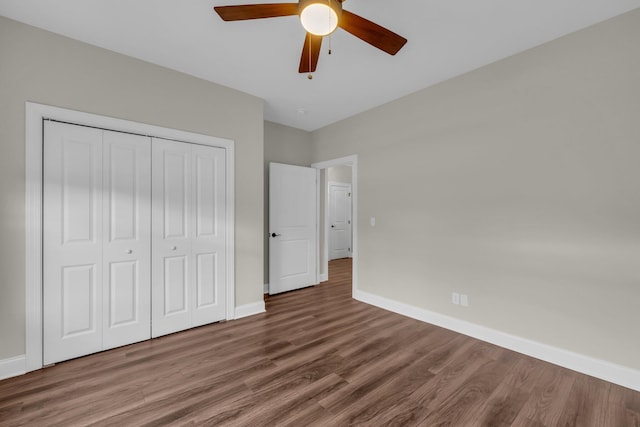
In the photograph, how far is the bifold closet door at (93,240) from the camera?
229 cm

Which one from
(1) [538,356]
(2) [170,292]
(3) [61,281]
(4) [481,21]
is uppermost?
(4) [481,21]

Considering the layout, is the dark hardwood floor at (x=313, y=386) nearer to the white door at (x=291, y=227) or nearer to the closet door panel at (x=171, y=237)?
the closet door panel at (x=171, y=237)

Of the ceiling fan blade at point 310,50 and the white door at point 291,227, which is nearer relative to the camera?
the ceiling fan blade at point 310,50

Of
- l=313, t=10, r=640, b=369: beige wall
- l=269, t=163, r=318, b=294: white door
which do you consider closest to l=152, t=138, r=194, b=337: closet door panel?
l=269, t=163, r=318, b=294: white door

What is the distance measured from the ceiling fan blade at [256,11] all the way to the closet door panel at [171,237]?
1.69m

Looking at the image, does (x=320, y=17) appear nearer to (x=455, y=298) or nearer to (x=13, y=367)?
(x=455, y=298)

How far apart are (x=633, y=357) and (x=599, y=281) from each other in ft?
1.83

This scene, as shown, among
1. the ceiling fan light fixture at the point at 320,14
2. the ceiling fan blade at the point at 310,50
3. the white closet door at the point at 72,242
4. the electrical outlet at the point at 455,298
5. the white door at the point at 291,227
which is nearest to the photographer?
the ceiling fan light fixture at the point at 320,14

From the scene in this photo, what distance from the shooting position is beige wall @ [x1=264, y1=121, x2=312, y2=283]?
169 inches

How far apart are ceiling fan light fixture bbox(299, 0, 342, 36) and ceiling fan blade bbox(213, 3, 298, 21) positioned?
0.12m

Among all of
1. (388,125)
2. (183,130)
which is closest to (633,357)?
(388,125)

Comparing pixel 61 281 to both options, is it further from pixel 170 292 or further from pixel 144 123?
pixel 144 123

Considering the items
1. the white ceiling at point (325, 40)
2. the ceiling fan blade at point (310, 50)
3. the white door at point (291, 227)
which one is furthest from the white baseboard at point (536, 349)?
the ceiling fan blade at point (310, 50)

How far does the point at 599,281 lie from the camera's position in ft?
7.00
